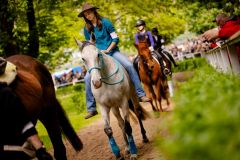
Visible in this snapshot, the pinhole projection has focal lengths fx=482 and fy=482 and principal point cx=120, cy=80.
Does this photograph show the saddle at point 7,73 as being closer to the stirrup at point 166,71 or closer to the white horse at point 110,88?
the white horse at point 110,88

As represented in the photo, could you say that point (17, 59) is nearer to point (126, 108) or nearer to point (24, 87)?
point (24, 87)

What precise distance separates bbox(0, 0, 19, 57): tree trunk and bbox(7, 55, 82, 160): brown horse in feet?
22.0

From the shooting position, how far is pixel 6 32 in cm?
1570

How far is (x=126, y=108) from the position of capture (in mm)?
8938

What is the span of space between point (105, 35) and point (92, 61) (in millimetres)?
1517

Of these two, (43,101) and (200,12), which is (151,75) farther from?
(200,12)

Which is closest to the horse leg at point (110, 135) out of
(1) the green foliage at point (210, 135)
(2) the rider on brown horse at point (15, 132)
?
(2) the rider on brown horse at point (15, 132)

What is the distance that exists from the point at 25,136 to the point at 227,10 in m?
Answer: 16.0

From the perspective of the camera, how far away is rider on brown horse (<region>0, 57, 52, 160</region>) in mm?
5453

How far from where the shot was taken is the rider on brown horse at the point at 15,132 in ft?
17.9

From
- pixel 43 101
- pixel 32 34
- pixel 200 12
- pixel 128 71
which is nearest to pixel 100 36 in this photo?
pixel 128 71

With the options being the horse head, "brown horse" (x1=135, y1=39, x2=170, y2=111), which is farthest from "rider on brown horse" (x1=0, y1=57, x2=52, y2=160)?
Answer: "brown horse" (x1=135, y1=39, x2=170, y2=111)

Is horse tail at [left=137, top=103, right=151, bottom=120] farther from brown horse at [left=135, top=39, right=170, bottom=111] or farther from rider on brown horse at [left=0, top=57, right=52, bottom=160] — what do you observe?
rider on brown horse at [left=0, top=57, right=52, bottom=160]

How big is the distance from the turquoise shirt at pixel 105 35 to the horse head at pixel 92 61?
1.09 metres
